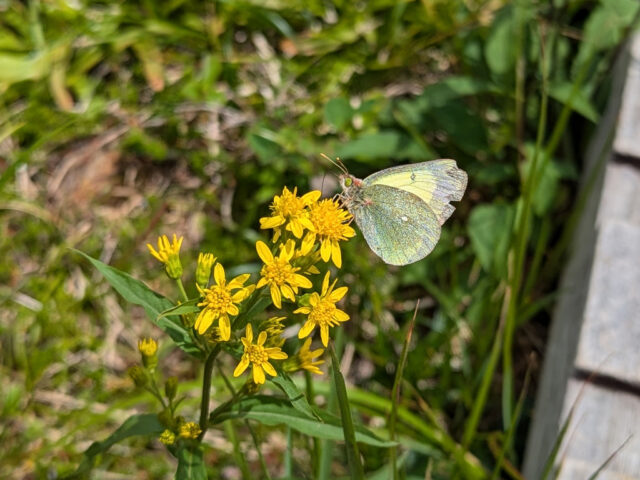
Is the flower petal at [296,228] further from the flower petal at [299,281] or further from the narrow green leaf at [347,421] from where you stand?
the narrow green leaf at [347,421]

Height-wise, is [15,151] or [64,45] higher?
[64,45]

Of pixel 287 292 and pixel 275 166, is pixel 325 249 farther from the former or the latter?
pixel 275 166

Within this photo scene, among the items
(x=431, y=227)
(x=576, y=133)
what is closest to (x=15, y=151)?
(x=431, y=227)

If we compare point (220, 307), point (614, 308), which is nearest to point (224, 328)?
point (220, 307)

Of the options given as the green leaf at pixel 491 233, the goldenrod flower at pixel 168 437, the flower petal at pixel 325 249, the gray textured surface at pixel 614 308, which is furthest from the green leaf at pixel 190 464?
the green leaf at pixel 491 233

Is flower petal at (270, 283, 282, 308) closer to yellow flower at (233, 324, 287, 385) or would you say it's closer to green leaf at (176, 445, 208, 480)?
yellow flower at (233, 324, 287, 385)

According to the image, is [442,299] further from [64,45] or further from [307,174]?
[64,45]
